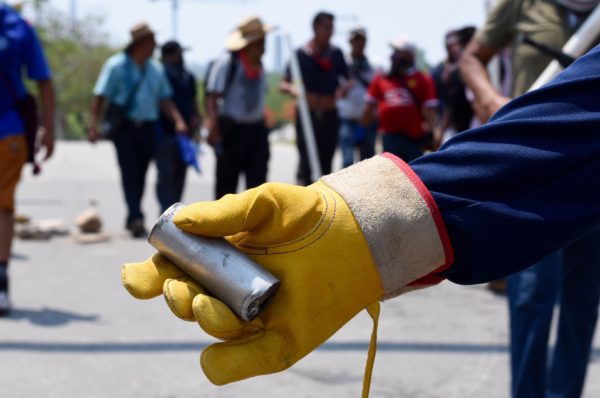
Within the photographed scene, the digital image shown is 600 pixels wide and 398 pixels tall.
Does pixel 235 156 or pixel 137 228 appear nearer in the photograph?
pixel 235 156

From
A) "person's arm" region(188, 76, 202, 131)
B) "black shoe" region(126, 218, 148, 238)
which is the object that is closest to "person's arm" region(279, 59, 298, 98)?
"person's arm" region(188, 76, 202, 131)

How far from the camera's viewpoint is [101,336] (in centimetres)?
573

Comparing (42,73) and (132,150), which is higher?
(42,73)

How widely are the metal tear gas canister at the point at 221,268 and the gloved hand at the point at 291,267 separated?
0.06ft

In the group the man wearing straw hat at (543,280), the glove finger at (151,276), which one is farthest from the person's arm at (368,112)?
the glove finger at (151,276)

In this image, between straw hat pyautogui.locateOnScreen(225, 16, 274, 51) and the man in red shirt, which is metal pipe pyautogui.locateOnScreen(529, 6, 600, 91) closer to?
straw hat pyautogui.locateOnScreen(225, 16, 274, 51)

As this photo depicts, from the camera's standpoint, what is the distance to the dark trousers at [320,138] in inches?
440

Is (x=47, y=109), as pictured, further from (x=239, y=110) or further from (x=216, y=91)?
(x=239, y=110)

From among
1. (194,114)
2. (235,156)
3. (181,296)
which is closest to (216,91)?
(235,156)

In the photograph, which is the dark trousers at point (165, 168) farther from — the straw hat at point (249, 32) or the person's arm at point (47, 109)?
the person's arm at point (47, 109)

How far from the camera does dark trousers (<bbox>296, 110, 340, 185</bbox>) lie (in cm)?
1117

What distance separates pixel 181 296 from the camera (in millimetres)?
1705

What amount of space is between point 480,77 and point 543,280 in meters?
0.85

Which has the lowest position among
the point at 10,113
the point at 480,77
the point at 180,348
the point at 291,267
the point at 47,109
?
the point at 180,348
